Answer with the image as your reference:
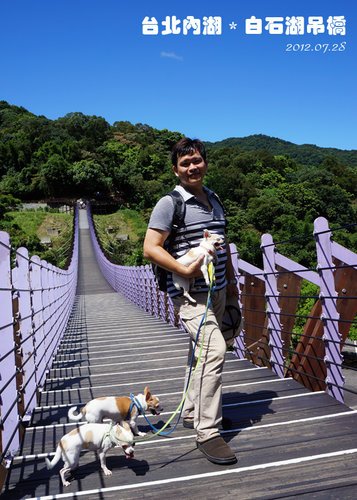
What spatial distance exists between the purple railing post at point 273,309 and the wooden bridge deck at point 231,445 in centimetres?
11

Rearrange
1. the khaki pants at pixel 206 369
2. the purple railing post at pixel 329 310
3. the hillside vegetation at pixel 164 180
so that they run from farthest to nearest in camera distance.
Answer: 1. the hillside vegetation at pixel 164 180
2. the purple railing post at pixel 329 310
3. the khaki pants at pixel 206 369

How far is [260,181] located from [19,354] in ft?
210

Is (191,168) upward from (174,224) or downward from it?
upward

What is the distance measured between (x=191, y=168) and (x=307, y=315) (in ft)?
4.25

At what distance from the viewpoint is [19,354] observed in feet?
9.71

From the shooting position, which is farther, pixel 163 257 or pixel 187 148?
pixel 187 148

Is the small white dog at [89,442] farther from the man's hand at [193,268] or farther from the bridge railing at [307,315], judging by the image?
the bridge railing at [307,315]

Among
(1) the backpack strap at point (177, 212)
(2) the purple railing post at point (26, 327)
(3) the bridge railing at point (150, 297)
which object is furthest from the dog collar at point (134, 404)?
(3) the bridge railing at point (150, 297)

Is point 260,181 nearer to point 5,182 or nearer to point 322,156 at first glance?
point 322,156

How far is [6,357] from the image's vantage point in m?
2.35

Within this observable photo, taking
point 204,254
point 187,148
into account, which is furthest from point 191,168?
point 204,254

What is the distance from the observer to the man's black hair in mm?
2398

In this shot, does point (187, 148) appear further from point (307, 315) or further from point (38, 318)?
point (38, 318)

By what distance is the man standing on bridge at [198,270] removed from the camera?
2.22m
